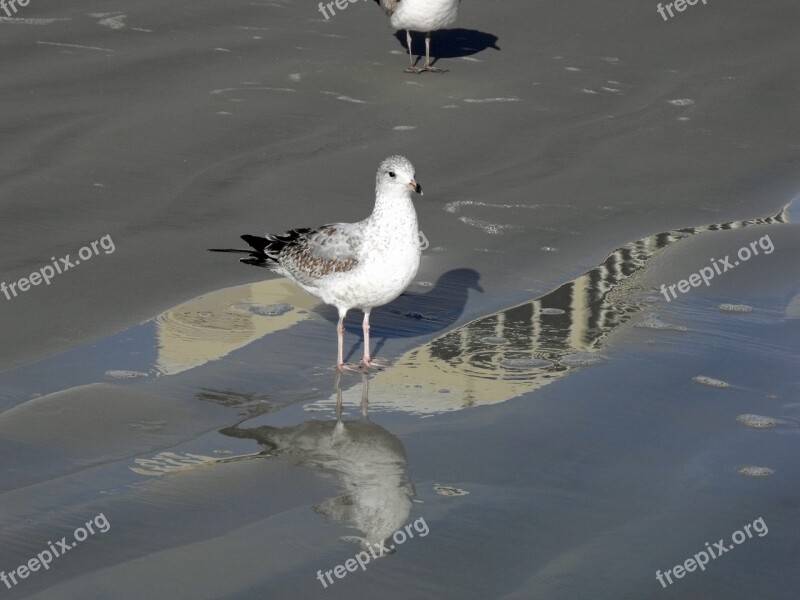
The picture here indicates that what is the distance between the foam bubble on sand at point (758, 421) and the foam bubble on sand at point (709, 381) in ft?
1.44

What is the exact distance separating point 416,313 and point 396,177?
130cm

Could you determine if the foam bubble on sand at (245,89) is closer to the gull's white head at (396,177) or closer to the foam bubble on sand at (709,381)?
the gull's white head at (396,177)

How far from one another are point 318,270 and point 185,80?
5387 millimetres

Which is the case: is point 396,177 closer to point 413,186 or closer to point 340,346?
point 413,186

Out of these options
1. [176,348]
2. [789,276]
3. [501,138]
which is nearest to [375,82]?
[501,138]

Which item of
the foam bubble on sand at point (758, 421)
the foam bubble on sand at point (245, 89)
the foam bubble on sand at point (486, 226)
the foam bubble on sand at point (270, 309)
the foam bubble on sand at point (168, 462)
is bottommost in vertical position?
the foam bubble on sand at point (758, 421)

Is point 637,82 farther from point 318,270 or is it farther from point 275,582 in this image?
point 275,582

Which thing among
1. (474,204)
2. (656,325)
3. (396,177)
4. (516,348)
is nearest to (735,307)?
(656,325)

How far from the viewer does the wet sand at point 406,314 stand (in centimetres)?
558

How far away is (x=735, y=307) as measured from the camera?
870 centimetres

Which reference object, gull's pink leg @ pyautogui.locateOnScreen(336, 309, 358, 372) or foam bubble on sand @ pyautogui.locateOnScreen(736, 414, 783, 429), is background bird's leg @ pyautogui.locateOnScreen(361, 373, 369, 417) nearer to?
gull's pink leg @ pyautogui.locateOnScreen(336, 309, 358, 372)

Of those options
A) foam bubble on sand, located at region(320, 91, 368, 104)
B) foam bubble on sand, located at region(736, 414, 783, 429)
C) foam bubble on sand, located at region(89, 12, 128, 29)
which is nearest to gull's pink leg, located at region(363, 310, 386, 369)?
foam bubble on sand, located at region(736, 414, 783, 429)

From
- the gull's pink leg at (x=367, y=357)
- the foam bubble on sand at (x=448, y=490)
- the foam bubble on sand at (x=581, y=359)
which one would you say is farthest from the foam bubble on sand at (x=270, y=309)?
the foam bubble on sand at (x=448, y=490)

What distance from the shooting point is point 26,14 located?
13727 mm
